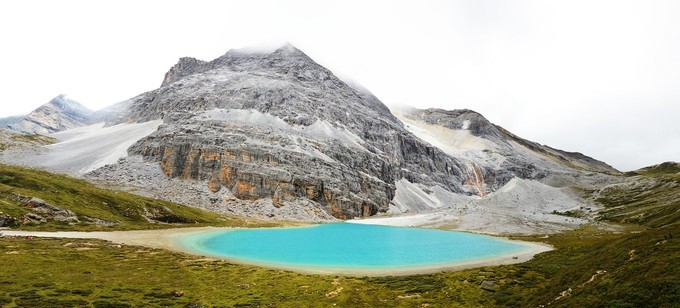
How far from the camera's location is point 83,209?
92500mm

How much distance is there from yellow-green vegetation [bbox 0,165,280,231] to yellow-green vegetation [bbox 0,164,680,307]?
113ft

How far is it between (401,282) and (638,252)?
21.3 m

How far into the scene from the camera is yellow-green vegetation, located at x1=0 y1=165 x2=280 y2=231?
7808cm

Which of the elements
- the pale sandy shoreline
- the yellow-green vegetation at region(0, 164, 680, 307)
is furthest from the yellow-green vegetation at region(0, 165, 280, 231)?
the yellow-green vegetation at region(0, 164, 680, 307)

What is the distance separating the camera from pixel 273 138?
19838cm

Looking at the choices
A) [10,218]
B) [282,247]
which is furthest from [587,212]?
[10,218]

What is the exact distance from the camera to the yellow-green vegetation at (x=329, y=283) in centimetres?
2267

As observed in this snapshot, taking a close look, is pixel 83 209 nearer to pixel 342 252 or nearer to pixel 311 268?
pixel 342 252

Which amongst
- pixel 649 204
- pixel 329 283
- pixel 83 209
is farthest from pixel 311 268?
pixel 649 204

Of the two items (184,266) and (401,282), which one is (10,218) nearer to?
(184,266)

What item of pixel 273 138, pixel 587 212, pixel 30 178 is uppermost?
pixel 273 138

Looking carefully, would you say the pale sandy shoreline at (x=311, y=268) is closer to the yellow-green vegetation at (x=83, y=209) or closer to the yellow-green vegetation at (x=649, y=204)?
the yellow-green vegetation at (x=83, y=209)

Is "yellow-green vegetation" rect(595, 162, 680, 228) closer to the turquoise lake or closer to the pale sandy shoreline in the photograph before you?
the turquoise lake

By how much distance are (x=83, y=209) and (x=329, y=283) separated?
85.2 m
